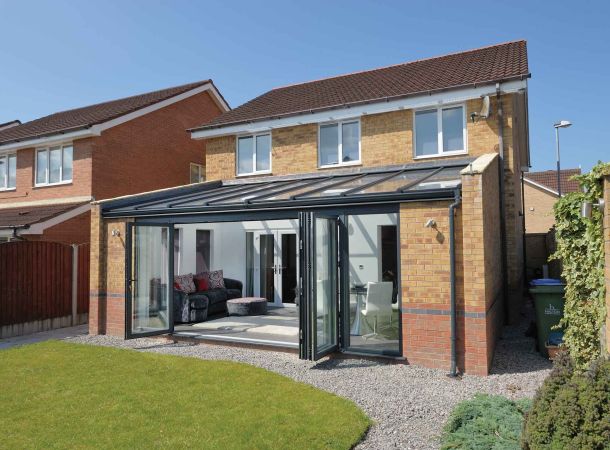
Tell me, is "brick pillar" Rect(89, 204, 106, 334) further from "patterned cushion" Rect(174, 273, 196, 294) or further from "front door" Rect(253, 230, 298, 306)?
"front door" Rect(253, 230, 298, 306)

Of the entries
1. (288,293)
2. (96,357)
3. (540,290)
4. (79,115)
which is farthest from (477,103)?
(79,115)

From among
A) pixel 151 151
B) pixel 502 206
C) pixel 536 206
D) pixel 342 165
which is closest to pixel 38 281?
pixel 151 151

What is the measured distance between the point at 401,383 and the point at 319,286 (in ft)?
7.03

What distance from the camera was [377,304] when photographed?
31.5 feet

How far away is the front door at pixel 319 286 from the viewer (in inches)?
305

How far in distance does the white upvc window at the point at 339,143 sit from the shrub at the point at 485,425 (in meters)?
8.19

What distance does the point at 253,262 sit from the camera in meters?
15.1

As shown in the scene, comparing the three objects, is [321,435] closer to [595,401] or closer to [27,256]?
[595,401]

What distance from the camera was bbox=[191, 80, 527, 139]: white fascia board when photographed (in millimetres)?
10680

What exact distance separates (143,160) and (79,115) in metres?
5.06

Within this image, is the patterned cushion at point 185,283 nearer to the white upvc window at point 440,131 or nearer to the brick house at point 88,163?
the brick house at point 88,163

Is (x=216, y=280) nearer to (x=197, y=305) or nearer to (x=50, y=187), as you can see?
(x=197, y=305)

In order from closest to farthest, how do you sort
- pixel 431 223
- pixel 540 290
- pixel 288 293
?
pixel 431 223
pixel 540 290
pixel 288 293

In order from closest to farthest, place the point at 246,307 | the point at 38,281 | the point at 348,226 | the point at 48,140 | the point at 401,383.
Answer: the point at 401,383 → the point at 348,226 → the point at 38,281 → the point at 246,307 → the point at 48,140
